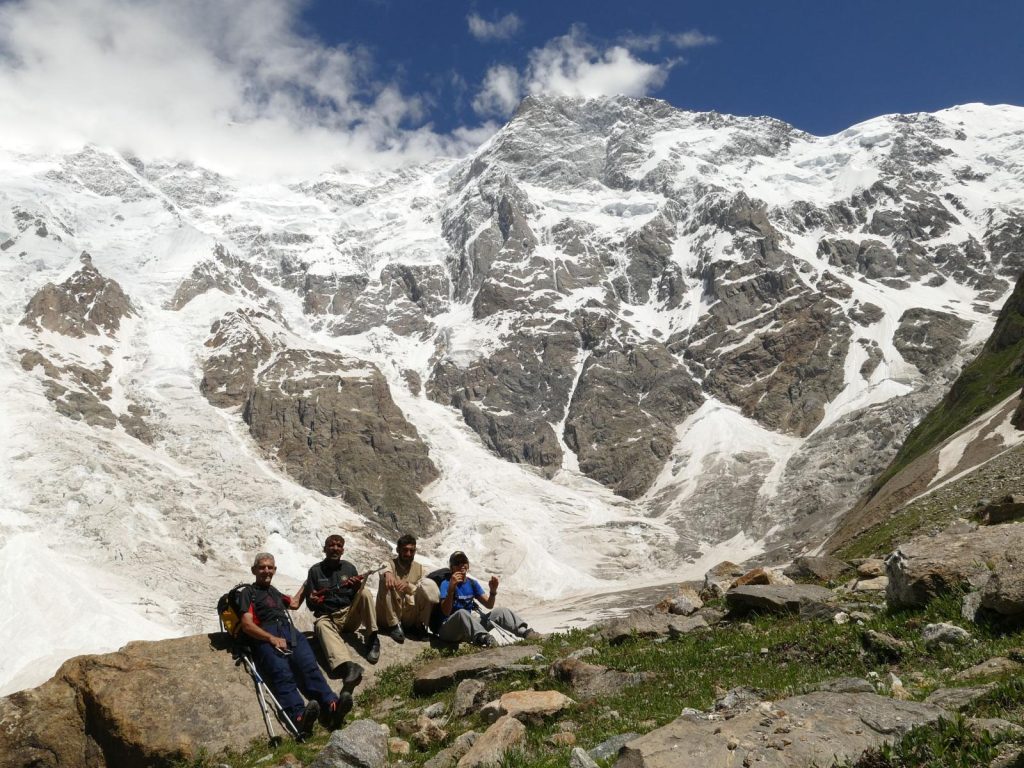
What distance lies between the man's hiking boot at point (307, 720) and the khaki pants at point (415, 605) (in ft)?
14.2

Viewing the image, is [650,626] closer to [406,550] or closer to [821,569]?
[406,550]

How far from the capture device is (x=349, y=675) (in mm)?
13922

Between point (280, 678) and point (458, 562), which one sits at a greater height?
point (458, 562)

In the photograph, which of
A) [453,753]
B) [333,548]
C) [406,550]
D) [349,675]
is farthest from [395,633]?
[453,753]

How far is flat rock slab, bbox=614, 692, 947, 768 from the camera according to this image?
6.56 m

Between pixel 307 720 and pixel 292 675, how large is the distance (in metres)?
1.16

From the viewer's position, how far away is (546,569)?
195000 millimetres

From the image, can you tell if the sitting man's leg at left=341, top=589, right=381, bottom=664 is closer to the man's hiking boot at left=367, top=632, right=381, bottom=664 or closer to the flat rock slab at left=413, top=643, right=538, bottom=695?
the man's hiking boot at left=367, top=632, right=381, bottom=664

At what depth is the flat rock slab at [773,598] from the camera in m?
14.9

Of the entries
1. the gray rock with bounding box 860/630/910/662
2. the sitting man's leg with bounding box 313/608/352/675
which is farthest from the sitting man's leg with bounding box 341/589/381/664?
the gray rock with bounding box 860/630/910/662

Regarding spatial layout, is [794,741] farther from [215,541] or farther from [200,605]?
[215,541]

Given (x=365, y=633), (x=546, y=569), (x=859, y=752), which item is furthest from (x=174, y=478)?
(x=859, y=752)

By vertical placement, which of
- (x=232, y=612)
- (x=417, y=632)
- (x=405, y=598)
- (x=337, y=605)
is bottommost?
(x=417, y=632)

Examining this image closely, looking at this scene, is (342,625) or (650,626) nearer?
(650,626)
